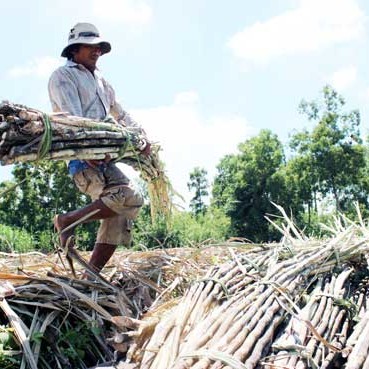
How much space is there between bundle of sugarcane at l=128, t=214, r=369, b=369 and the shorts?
3.50 ft

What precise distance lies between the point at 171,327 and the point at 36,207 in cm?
2635

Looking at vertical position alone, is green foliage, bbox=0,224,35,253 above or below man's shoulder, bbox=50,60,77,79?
below

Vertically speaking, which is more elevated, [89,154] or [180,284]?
[89,154]

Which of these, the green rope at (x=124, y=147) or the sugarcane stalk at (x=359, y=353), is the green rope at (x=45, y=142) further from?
the sugarcane stalk at (x=359, y=353)

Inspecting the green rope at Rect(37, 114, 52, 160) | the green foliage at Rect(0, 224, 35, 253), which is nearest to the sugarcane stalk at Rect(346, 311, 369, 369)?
the green rope at Rect(37, 114, 52, 160)

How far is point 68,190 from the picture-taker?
23844mm

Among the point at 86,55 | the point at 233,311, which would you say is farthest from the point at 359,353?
the point at 86,55

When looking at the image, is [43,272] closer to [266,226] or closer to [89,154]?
[89,154]

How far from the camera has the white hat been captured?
4.18m

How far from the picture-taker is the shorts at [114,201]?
3.88 meters

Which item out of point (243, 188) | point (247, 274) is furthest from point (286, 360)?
point (243, 188)

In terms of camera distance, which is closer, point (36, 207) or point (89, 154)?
point (89, 154)

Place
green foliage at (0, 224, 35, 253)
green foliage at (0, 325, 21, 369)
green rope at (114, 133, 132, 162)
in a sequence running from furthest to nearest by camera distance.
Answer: green foliage at (0, 224, 35, 253) → green rope at (114, 133, 132, 162) → green foliage at (0, 325, 21, 369)

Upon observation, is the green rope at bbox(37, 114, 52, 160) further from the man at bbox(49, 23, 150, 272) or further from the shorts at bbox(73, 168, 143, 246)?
the shorts at bbox(73, 168, 143, 246)
